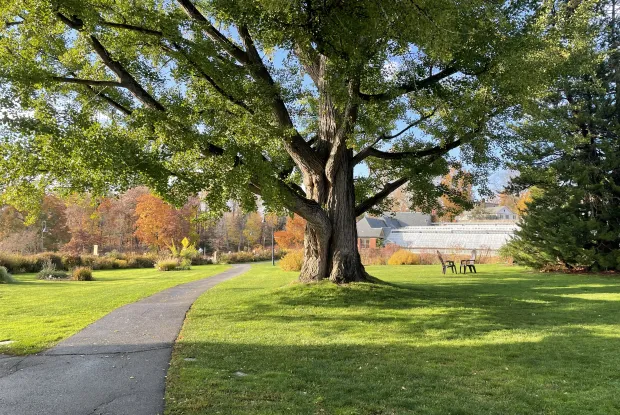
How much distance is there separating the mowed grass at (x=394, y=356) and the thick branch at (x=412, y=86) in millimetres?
5019

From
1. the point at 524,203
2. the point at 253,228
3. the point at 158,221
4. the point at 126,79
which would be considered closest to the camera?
the point at 126,79

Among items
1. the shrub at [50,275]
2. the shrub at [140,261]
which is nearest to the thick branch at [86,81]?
the shrub at [50,275]

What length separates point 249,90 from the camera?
10.0 metres

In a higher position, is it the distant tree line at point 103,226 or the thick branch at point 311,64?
the thick branch at point 311,64

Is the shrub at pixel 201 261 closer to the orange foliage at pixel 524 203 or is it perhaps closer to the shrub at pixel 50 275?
the shrub at pixel 50 275

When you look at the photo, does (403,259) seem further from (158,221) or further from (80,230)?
(80,230)

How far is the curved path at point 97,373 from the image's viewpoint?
4.02 m

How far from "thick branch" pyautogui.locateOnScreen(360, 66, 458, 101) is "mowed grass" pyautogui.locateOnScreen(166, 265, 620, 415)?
5019 mm

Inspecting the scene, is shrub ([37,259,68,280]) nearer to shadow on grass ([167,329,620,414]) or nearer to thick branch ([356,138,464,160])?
thick branch ([356,138,464,160])

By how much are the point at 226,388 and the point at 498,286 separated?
13.4 meters

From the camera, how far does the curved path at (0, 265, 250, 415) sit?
13.2 feet

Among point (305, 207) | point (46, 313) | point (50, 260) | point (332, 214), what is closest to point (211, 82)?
point (305, 207)

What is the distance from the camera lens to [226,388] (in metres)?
4.42

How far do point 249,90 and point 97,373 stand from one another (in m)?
6.95
